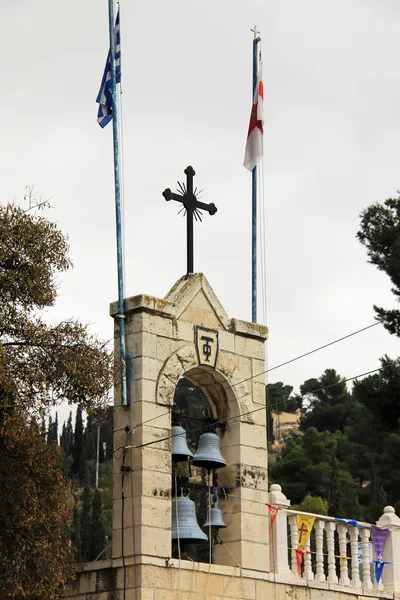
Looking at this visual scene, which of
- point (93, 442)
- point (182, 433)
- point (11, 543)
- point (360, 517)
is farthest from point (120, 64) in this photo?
point (93, 442)

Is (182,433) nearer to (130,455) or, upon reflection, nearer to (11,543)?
(130,455)

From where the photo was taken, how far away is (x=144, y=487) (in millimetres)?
15141

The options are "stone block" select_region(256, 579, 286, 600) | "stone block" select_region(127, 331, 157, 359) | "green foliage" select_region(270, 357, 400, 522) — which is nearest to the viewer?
"stone block" select_region(127, 331, 157, 359)

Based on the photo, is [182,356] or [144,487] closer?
[144,487]

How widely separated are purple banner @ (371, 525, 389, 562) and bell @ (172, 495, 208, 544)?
347 cm

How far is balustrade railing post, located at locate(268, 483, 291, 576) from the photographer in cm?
1681

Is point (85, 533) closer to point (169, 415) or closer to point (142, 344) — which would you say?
point (169, 415)

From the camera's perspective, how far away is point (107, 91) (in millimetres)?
17203

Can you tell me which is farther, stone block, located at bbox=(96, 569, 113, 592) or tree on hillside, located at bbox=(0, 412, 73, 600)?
stone block, located at bbox=(96, 569, 113, 592)

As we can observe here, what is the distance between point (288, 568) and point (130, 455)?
125 inches

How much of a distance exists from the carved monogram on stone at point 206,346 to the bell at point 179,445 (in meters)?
1.01

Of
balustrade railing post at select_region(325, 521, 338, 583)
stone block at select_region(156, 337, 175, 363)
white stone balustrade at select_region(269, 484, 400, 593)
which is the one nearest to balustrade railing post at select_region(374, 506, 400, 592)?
white stone balustrade at select_region(269, 484, 400, 593)

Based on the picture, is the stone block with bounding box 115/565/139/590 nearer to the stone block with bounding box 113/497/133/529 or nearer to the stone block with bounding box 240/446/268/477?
the stone block with bounding box 113/497/133/529

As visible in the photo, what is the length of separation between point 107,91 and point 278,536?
6.94 meters
